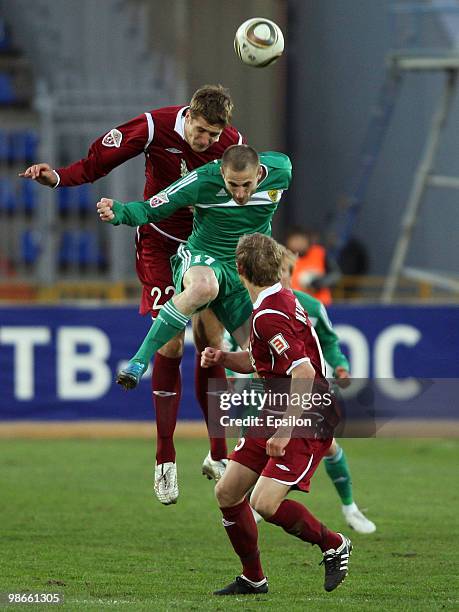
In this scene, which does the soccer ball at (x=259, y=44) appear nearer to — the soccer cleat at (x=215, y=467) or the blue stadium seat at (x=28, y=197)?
the soccer cleat at (x=215, y=467)

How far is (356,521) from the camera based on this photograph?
9656mm

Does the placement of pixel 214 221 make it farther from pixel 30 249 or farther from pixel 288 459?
pixel 30 249

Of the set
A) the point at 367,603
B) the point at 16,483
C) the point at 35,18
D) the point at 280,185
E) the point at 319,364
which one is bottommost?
the point at 16,483

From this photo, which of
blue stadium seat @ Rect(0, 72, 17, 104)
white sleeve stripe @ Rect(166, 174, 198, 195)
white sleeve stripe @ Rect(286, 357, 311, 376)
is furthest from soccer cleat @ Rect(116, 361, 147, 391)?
blue stadium seat @ Rect(0, 72, 17, 104)

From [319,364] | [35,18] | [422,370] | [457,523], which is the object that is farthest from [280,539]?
[35,18]

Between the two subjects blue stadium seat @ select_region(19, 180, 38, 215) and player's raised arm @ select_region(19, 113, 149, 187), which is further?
blue stadium seat @ select_region(19, 180, 38, 215)

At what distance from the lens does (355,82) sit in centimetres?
2359

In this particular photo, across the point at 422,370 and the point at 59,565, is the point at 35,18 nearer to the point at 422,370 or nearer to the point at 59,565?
the point at 422,370

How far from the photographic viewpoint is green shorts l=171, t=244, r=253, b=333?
801 centimetres

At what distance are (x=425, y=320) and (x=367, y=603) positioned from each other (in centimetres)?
814

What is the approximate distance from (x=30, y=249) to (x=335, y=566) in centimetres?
1367

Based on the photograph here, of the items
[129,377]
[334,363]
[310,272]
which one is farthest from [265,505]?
[310,272]

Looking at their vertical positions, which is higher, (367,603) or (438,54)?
(438,54)

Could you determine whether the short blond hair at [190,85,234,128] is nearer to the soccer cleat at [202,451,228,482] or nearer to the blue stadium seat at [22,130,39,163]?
the soccer cleat at [202,451,228,482]
